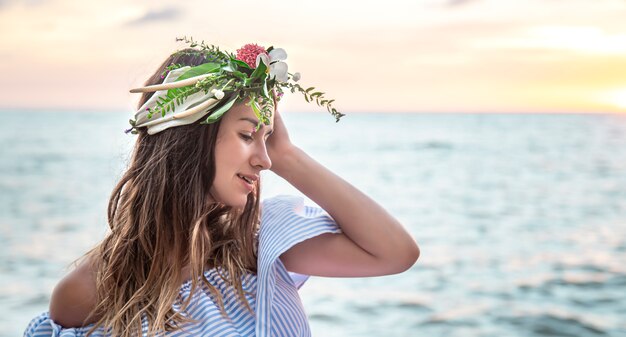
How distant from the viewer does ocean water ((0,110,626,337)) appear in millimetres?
6809

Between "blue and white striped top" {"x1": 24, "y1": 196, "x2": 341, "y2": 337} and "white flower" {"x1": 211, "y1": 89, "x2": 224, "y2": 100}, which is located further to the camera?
"blue and white striped top" {"x1": 24, "y1": 196, "x2": 341, "y2": 337}

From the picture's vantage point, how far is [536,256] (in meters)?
9.41

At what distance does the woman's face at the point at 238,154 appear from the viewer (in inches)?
80.7

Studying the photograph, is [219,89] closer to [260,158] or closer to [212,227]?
[260,158]

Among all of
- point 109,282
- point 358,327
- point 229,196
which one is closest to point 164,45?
point 229,196

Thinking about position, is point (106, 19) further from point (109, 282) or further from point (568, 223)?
point (109, 282)

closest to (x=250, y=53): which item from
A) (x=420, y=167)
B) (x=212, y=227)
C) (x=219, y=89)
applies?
(x=219, y=89)

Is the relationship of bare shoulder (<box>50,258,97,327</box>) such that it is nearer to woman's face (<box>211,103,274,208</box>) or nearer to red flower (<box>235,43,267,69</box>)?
woman's face (<box>211,103,274,208</box>)

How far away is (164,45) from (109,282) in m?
0.76

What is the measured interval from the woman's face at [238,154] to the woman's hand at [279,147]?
17 centimetres

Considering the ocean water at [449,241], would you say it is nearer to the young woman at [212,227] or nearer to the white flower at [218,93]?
the young woman at [212,227]

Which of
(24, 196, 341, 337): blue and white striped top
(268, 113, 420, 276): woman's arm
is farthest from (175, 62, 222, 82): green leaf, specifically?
(24, 196, 341, 337): blue and white striped top

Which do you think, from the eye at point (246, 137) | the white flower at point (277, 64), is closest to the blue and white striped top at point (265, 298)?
the eye at point (246, 137)

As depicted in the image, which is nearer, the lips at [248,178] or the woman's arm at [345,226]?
the lips at [248,178]
